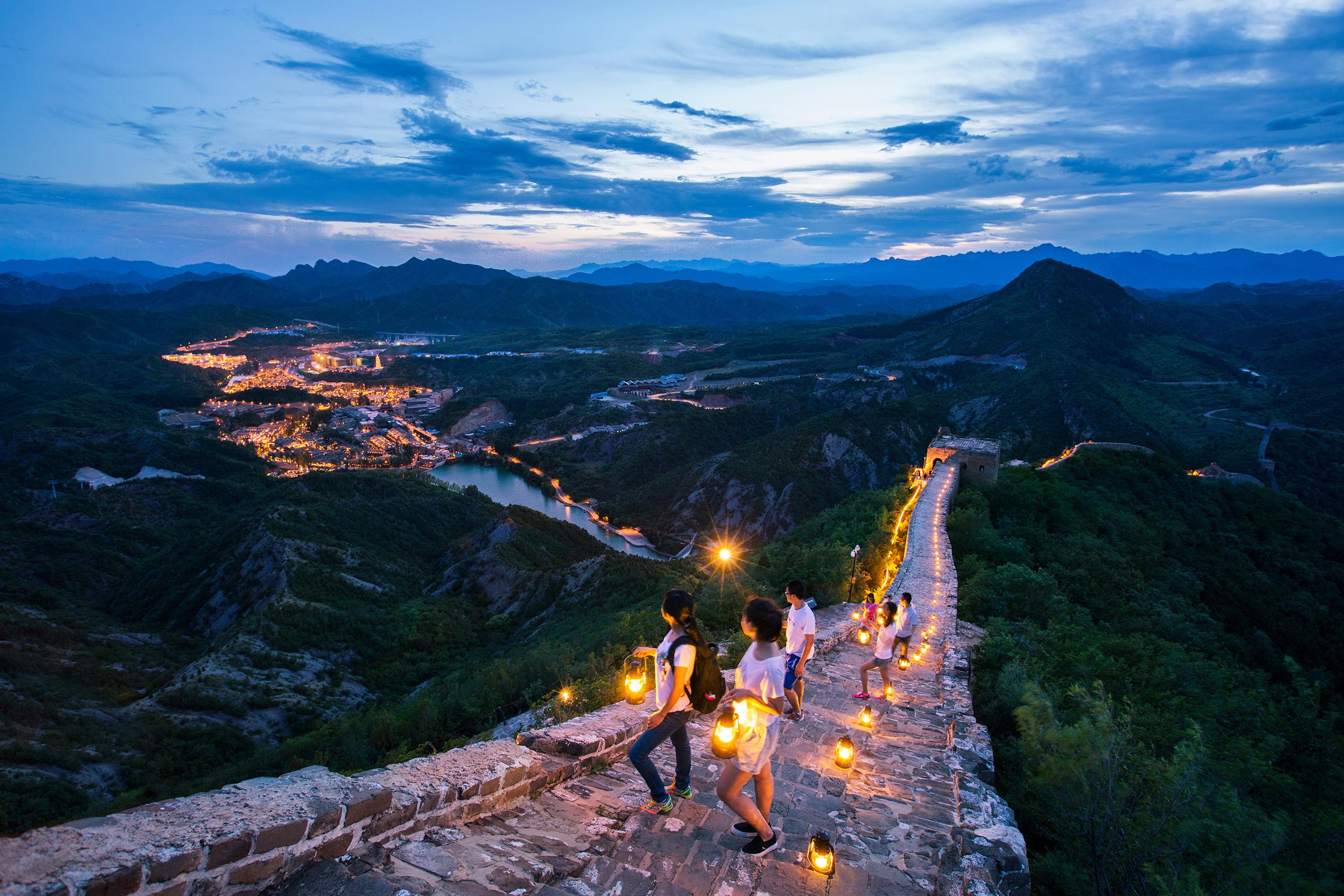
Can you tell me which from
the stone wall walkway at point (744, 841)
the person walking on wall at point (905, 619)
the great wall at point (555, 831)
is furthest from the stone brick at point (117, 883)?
the person walking on wall at point (905, 619)

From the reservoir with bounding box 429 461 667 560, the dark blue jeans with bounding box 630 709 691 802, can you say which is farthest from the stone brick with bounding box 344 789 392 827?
the reservoir with bounding box 429 461 667 560

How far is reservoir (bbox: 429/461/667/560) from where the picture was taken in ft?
175

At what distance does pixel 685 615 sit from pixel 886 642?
15.6 ft

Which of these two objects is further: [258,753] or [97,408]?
[97,408]

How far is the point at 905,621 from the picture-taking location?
8.88 meters

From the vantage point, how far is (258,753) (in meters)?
17.2

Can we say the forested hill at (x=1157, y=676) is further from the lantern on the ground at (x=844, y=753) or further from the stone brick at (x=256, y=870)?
the stone brick at (x=256, y=870)

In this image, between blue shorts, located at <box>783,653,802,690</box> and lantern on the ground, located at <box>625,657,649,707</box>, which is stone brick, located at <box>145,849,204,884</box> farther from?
blue shorts, located at <box>783,653,802,690</box>

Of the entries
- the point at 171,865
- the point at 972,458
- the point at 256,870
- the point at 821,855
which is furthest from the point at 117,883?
the point at 972,458

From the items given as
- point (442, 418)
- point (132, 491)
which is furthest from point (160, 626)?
point (442, 418)

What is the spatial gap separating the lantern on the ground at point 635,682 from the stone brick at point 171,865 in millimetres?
3806

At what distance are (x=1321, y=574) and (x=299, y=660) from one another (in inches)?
1585

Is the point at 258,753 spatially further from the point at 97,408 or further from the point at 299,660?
the point at 97,408

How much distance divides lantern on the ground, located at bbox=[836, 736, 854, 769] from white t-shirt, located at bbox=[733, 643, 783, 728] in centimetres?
251
